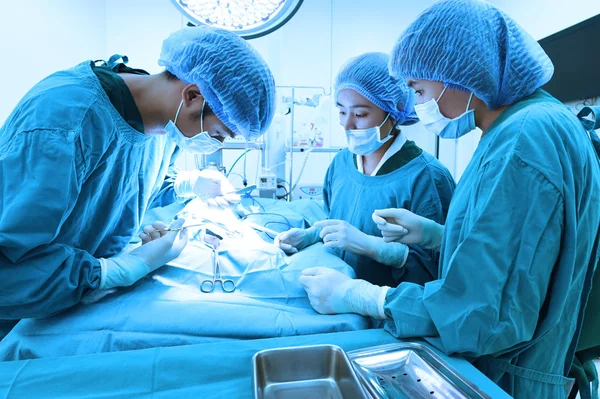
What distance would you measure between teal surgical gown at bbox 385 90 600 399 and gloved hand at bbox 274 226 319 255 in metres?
0.67

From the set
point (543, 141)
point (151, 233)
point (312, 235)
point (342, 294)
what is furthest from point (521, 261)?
point (151, 233)

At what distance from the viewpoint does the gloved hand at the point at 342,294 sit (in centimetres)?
89

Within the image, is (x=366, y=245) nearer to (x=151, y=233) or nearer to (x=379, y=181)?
(x=379, y=181)

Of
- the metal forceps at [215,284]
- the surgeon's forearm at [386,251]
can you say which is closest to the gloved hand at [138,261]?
the metal forceps at [215,284]

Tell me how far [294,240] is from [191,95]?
28.2 inches

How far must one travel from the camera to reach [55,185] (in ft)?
2.61

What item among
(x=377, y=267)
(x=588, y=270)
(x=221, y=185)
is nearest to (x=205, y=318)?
(x=377, y=267)

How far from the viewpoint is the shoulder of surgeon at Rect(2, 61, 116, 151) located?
2.74 feet

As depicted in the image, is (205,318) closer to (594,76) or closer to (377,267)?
(377,267)

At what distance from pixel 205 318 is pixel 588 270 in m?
0.87

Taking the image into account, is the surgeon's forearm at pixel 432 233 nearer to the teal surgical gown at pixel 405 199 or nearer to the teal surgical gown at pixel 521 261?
the teal surgical gown at pixel 405 199

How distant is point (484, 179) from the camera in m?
0.77

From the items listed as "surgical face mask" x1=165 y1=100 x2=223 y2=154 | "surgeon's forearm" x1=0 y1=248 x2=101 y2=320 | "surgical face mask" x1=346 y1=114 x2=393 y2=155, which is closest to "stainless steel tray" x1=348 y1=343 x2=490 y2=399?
"surgeon's forearm" x1=0 y1=248 x2=101 y2=320

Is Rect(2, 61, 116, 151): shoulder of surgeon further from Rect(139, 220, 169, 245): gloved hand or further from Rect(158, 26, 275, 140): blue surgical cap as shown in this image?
Rect(139, 220, 169, 245): gloved hand
